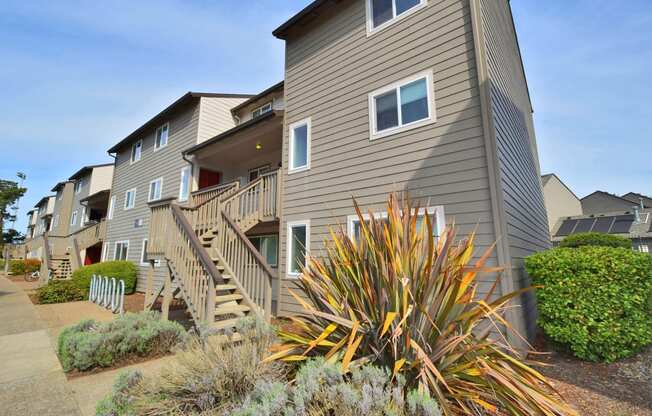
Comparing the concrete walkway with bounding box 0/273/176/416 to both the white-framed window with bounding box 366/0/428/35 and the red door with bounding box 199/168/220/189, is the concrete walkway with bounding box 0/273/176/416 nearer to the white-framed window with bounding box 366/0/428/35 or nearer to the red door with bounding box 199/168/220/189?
the red door with bounding box 199/168/220/189

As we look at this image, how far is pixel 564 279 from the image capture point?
182 inches

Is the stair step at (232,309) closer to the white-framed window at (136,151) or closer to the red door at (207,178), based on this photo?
the red door at (207,178)

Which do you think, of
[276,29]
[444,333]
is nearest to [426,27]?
[276,29]

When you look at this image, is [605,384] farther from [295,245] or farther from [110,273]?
[110,273]

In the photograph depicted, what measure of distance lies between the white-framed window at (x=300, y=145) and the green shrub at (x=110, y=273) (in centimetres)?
1059

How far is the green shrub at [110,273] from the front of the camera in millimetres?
12078

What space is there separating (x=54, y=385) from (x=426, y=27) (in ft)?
29.9

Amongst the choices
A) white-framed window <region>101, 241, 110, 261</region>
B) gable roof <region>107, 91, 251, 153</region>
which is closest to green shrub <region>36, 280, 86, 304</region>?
white-framed window <region>101, 241, 110, 261</region>

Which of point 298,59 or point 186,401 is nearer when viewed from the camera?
point 186,401

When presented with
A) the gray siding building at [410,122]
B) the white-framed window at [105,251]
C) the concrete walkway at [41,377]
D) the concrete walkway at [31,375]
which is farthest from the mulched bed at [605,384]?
the white-framed window at [105,251]

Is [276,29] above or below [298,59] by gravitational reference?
above

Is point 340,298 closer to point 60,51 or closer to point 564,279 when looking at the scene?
point 564,279

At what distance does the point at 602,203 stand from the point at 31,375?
43412mm

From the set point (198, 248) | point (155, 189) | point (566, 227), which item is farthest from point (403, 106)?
point (566, 227)
